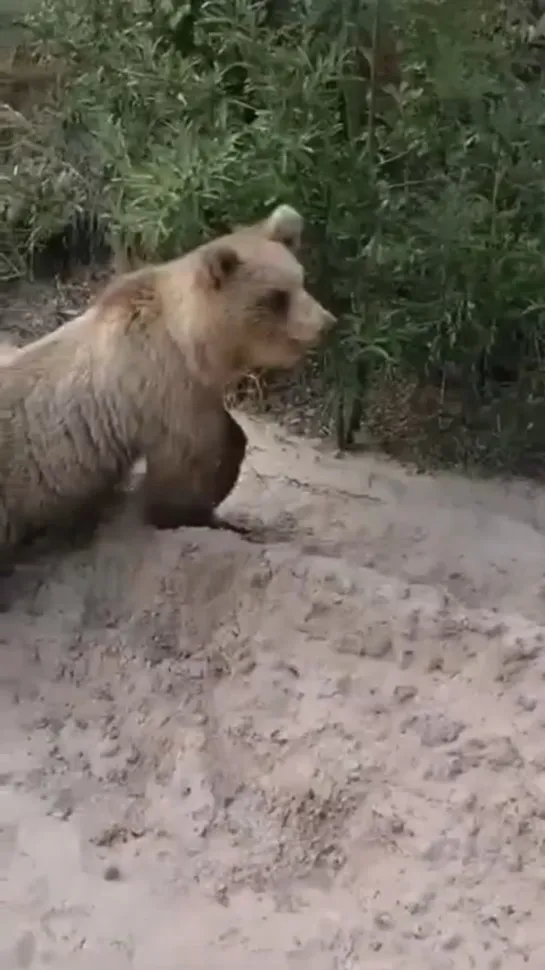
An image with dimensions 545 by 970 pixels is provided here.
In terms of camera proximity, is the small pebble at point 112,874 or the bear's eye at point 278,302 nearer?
the small pebble at point 112,874

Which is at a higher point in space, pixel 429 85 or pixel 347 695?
pixel 429 85

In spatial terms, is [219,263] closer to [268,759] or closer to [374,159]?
[374,159]

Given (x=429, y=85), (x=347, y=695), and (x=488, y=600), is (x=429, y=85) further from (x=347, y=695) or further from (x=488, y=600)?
(x=347, y=695)

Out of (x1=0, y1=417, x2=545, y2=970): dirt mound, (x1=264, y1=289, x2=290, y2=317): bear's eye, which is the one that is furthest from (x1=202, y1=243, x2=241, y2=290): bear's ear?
(x1=0, y1=417, x2=545, y2=970): dirt mound

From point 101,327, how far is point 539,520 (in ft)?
6.26

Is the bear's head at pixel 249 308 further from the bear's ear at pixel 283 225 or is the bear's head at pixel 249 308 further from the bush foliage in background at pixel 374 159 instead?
the bush foliage in background at pixel 374 159

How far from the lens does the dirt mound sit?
2719 mm

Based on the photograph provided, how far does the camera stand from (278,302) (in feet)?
12.5

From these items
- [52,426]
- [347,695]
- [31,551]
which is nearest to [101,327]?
[52,426]

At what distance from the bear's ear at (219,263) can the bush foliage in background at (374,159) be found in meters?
1.00

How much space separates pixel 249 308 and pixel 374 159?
130 cm

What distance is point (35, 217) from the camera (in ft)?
21.9

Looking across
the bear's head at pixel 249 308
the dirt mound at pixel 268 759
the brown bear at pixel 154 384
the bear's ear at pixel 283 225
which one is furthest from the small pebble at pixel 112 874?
the bear's ear at pixel 283 225

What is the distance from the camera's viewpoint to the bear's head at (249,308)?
3779 mm
